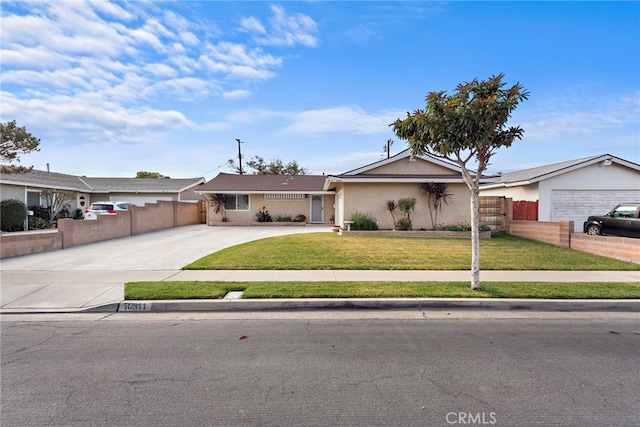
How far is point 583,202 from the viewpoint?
1725cm

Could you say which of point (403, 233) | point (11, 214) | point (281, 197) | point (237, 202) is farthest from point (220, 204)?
point (403, 233)

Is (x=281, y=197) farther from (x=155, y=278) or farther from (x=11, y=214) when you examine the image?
(x=155, y=278)

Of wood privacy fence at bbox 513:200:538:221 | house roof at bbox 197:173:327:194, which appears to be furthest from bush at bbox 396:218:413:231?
house roof at bbox 197:173:327:194

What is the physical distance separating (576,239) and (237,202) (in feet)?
64.6

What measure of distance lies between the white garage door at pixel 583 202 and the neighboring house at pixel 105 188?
25.5 metres

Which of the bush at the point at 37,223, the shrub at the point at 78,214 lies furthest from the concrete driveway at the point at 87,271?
the shrub at the point at 78,214

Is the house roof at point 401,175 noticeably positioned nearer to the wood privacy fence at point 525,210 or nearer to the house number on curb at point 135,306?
the wood privacy fence at point 525,210

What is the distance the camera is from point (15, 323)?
18.7 feet

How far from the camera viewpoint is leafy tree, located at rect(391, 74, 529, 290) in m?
6.73

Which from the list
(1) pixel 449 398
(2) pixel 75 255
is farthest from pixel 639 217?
(2) pixel 75 255

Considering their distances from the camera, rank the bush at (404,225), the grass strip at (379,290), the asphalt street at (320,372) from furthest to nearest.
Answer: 1. the bush at (404,225)
2. the grass strip at (379,290)
3. the asphalt street at (320,372)

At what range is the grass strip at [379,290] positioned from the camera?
267 inches

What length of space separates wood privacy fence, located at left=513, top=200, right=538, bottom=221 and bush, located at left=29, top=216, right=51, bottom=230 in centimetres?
2778

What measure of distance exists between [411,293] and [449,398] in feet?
11.6
